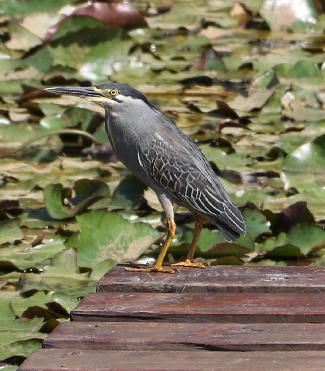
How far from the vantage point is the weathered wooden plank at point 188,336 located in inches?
99.3

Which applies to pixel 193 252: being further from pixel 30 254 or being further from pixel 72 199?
pixel 72 199

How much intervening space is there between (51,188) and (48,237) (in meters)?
0.30

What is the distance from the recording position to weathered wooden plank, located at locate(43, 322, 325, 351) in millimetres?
2523

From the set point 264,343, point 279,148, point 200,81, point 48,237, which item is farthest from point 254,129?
point 264,343

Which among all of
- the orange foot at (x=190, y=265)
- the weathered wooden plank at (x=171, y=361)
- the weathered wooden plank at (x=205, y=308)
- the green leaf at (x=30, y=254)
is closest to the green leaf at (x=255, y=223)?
the orange foot at (x=190, y=265)

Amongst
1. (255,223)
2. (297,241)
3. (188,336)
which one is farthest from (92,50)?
(188,336)

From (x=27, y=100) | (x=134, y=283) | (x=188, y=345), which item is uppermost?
(x=188, y=345)

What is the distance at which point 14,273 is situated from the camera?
419cm

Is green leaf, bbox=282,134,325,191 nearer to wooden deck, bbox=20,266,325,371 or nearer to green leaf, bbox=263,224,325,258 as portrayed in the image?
green leaf, bbox=263,224,325,258

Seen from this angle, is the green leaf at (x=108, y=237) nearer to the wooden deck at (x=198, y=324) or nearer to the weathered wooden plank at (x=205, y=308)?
the wooden deck at (x=198, y=324)

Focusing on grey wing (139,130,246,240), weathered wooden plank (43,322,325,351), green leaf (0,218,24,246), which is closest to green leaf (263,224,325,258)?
grey wing (139,130,246,240)

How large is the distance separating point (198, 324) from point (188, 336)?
14cm

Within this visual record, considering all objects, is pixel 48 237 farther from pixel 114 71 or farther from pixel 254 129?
pixel 114 71

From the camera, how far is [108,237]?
4.27 meters
